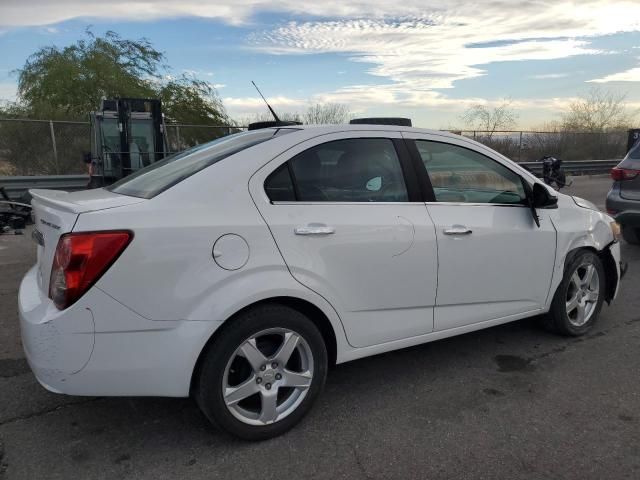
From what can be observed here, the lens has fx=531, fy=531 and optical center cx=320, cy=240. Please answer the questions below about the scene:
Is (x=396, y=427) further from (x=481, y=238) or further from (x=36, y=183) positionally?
(x=36, y=183)

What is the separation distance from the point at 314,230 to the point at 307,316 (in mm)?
483

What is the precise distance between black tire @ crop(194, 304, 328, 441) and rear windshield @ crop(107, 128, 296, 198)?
805 mm

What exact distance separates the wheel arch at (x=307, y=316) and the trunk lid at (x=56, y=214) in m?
0.76

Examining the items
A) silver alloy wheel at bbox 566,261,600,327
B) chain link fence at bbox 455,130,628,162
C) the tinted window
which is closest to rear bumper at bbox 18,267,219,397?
the tinted window

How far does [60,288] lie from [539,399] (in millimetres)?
2802

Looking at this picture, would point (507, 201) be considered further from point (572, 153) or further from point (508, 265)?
point (572, 153)

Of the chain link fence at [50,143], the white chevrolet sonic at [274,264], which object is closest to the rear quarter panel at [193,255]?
the white chevrolet sonic at [274,264]

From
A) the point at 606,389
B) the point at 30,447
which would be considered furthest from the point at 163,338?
the point at 606,389

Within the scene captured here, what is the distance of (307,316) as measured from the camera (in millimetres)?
2939

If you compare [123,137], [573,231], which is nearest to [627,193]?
[573,231]

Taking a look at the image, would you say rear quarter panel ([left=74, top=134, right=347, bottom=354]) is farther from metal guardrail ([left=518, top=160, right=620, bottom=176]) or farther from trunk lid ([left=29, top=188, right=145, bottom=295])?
metal guardrail ([left=518, top=160, right=620, bottom=176])

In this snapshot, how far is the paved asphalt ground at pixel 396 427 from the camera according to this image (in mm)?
2617

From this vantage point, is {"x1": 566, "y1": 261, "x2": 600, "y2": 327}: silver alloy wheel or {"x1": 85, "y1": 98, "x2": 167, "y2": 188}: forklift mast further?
{"x1": 85, "y1": 98, "x2": 167, "y2": 188}: forklift mast

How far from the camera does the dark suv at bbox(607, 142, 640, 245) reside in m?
6.91
